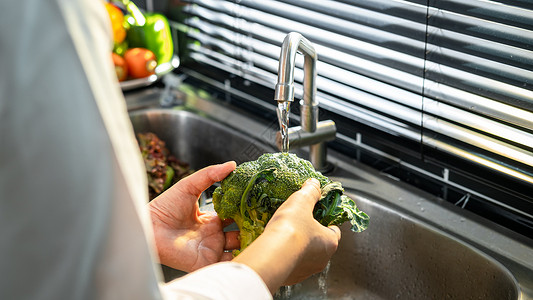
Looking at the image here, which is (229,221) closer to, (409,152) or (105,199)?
(409,152)

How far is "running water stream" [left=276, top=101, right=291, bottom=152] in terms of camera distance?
120 centimetres

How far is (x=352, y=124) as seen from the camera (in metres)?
1.55

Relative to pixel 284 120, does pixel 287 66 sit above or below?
above

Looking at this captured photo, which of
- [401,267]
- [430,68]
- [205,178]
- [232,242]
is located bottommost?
[401,267]

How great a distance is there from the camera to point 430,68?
1316 millimetres

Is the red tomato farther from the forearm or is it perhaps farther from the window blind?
the forearm

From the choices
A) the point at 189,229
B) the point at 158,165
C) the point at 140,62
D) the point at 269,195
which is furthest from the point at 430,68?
the point at 140,62

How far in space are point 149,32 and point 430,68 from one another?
3.47 feet

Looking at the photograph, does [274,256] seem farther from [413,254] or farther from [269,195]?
[413,254]

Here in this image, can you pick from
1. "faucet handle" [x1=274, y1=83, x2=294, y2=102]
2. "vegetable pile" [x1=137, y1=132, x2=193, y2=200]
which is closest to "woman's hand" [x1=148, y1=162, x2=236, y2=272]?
"faucet handle" [x1=274, y1=83, x2=294, y2=102]

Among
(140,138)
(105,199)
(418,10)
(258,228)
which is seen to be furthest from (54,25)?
(140,138)

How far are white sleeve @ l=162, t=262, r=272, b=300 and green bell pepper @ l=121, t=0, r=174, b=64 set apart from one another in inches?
58.4

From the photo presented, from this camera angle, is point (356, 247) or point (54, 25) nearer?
point (54, 25)

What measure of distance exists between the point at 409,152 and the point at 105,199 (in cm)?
105
